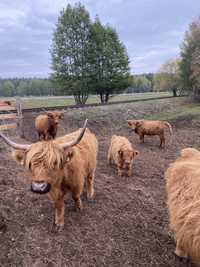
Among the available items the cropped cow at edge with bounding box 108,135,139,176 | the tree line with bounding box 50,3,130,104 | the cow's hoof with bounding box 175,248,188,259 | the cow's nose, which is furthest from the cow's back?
the tree line with bounding box 50,3,130,104

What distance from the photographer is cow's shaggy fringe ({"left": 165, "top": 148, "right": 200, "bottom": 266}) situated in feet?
7.98

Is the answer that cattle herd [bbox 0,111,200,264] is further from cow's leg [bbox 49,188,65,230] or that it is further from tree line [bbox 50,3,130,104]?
tree line [bbox 50,3,130,104]

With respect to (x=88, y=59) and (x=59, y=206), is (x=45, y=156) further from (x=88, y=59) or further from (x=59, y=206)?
(x=88, y=59)

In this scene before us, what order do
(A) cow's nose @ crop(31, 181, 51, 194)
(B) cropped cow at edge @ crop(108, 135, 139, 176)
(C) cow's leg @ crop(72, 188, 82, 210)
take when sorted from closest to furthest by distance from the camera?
(A) cow's nose @ crop(31, 181, 51, 194) < (C) cow's leg @ crop(72, 188, 82, 210) < (B) cropped cow at edge @ crop(108, 135, 139, 176)

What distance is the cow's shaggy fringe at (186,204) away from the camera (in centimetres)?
243

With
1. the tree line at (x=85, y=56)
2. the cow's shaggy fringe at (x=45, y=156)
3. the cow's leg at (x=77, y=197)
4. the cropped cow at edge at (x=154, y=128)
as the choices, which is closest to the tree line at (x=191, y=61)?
the tree line at (x=85, y=56)

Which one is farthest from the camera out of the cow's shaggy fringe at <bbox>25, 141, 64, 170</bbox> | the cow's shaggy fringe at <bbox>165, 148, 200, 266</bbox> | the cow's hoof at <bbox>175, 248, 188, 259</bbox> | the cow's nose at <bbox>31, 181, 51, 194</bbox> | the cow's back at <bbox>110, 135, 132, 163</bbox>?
the cow's back at <bbox>110, 135, 132, 163</bbox>

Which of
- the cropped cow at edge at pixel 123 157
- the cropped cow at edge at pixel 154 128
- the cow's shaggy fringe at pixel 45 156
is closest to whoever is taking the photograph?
the cow's shaggy fringe at pixel 45 156

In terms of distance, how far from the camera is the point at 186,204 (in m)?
2.72

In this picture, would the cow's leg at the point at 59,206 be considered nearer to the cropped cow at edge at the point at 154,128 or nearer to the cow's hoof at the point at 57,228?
the cow's hoof at the point at 57,228

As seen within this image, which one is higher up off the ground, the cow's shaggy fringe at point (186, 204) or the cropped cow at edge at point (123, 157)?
the cow's shaggy fringe at point (186, 204)

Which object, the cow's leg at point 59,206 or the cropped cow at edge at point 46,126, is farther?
the cropped cow at edge at point 46,126

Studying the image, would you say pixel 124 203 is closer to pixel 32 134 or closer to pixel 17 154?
pixel 17 154

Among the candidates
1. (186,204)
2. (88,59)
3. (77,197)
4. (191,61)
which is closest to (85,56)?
(88,59)
